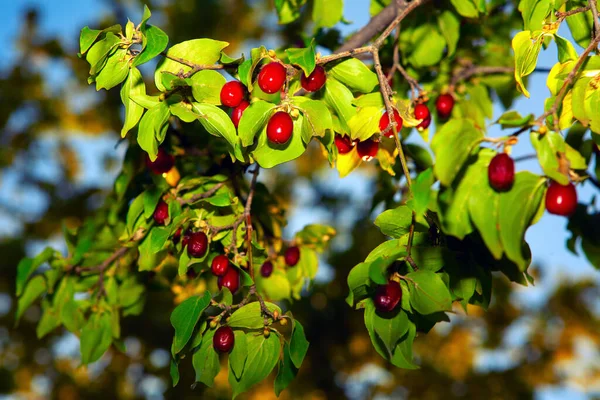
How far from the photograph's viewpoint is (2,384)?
4.21 metres

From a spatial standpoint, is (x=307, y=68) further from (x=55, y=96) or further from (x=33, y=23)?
(x=33, y=23)

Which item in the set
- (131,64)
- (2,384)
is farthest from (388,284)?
(2,384)

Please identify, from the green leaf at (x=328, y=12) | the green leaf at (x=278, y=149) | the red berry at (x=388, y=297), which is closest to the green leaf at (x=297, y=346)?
the red berry at (x=388, y=297)

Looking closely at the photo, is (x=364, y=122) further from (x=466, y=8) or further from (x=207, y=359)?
(x=466, y=8)

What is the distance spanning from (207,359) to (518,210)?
21.8 inches

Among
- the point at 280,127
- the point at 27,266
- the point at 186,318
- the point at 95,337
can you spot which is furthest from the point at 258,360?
the point at 27,266

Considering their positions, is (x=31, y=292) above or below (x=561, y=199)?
below

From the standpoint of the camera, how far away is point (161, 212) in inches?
44.4

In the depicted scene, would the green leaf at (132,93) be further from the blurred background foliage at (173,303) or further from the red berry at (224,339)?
the blurred background foliage at (173,303)

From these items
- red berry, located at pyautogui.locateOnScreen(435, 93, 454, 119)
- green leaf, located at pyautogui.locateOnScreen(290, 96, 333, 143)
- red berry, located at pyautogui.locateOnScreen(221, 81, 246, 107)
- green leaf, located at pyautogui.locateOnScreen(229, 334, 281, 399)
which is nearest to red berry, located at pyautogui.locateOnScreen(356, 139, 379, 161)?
green leaf, located at pyautogui.locateOnScreen(290, 96, 333, 143)

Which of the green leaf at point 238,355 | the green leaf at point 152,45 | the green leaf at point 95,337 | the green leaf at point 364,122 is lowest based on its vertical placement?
the green leaf at point 95,337

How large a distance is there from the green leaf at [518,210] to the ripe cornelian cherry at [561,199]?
12 millimetres

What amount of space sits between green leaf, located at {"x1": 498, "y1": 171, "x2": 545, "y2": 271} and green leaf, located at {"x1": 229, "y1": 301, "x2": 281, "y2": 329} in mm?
428

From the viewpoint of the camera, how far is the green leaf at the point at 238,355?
90 cm
